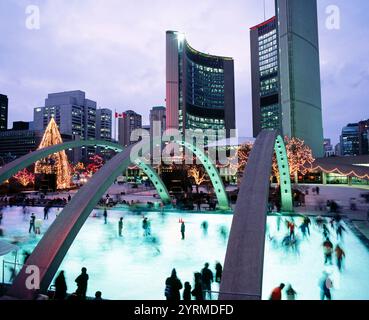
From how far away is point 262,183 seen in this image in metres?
7.82

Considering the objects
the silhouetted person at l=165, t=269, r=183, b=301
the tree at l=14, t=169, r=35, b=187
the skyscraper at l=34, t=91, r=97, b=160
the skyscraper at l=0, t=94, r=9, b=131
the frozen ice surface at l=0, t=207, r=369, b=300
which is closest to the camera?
the silhouetted person at l=165, t=269, r=183, b=301

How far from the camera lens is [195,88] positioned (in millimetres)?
114750

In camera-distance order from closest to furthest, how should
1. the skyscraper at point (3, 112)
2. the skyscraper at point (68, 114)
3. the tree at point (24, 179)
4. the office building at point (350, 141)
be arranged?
the tree at point (24, 179) < the skyscraper at point (68, 114) < the skyscraper at point (3, 112) < the office building at point (350, 141)

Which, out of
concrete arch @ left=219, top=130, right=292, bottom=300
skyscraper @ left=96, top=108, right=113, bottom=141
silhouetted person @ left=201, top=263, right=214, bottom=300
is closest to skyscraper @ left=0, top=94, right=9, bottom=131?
skyscraper @ left=96, top=108, right=113, bottom=141

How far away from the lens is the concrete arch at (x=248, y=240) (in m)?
5.27

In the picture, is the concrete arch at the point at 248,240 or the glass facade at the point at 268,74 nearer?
the concrete arch at the point at 248,240

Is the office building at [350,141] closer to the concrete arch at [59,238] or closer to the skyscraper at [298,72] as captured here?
the skyscraper at [298,72]

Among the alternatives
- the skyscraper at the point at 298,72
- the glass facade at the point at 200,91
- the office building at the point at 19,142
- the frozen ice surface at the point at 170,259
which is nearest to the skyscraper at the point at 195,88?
the glass facade at the point at 200,91

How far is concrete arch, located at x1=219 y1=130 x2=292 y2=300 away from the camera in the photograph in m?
5.27

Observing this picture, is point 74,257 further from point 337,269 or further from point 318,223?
point 318,223

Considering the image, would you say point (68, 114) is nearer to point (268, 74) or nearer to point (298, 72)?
point (268, 74)

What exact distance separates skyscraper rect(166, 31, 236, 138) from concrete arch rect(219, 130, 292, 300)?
310 feet

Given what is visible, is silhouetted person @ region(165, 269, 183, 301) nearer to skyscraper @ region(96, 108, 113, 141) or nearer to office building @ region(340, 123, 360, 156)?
skyscraper @ region(96, 108, 113, 141)

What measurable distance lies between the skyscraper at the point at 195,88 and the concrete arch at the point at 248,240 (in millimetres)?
94410
